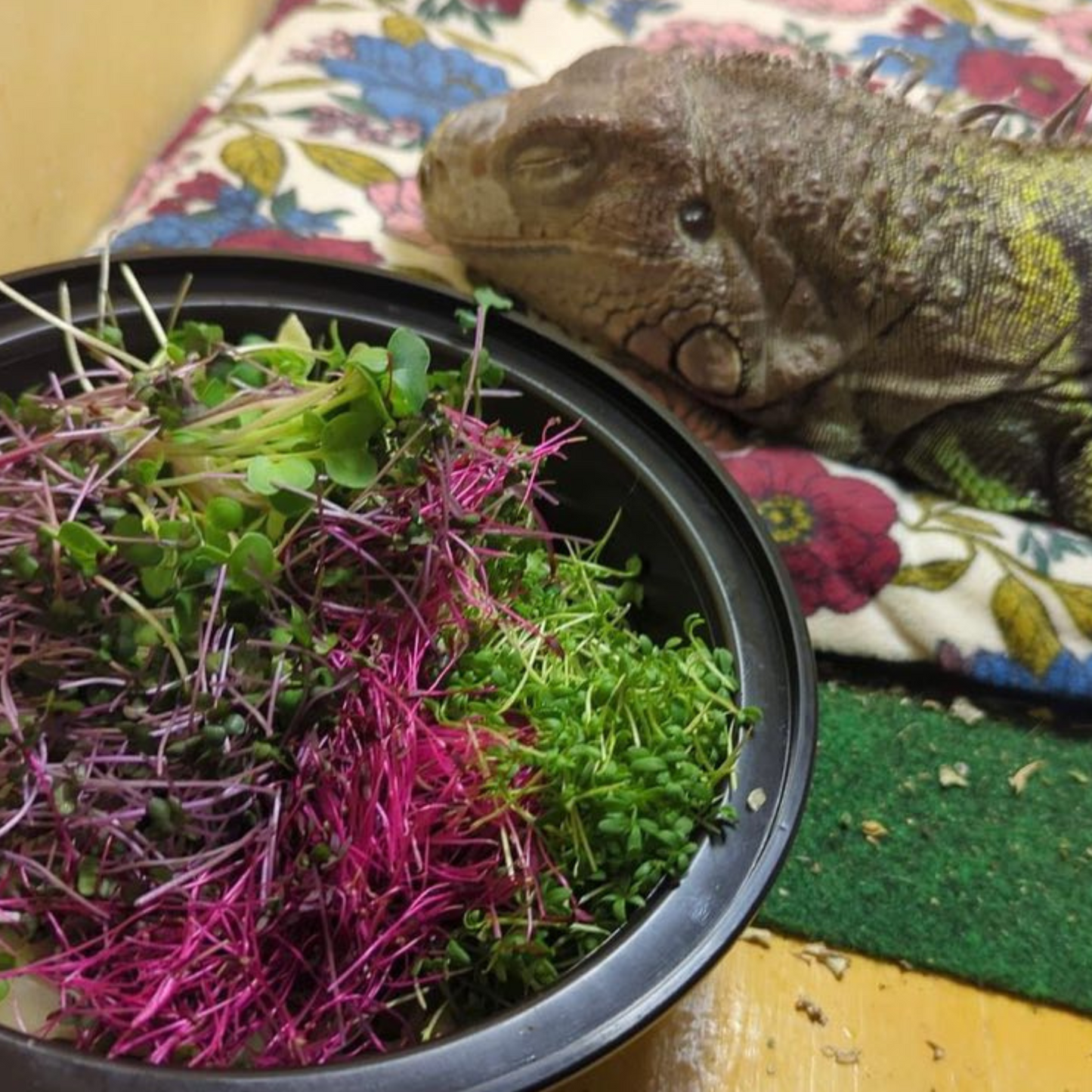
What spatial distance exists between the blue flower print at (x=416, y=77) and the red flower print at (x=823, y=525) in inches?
29.4

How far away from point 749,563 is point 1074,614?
475 millimetres

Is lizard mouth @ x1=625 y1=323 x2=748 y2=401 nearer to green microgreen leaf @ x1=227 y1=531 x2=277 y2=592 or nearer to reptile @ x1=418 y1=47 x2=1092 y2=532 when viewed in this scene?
reptile @ x1=418 y1=47 x2=1092 y2=532

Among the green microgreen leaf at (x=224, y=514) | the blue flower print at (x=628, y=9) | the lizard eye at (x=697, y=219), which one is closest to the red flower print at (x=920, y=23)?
the blue flower print at (x=628, y=9)

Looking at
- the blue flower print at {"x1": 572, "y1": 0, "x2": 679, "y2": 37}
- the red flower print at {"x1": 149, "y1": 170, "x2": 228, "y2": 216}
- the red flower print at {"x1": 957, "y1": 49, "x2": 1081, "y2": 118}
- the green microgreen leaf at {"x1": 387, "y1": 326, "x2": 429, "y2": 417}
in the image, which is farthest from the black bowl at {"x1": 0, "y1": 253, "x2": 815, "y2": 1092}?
the red flower print at {"x1": 957, "y1": 49, "x2": 1081, "y2": 118}

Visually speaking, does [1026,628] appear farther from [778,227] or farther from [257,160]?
[257,160]

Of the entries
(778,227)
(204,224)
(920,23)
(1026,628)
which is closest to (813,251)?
(778,227)

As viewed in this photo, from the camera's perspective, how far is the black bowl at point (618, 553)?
612mm

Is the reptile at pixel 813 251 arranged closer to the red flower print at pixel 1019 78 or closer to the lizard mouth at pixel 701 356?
the lizard mouth at pixel 701 356

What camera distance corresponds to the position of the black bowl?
0.61 meters

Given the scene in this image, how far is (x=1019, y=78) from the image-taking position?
6.17ft

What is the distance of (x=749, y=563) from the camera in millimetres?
887

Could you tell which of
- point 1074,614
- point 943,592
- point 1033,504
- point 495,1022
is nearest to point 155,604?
point 495,1022

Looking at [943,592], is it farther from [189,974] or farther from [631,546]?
[189,974]

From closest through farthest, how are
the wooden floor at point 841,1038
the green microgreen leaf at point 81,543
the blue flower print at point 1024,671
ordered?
the green microgreen leaf at point 81,543, the wooden floor at point 841,1038, the blue flower print at point 1024,671
